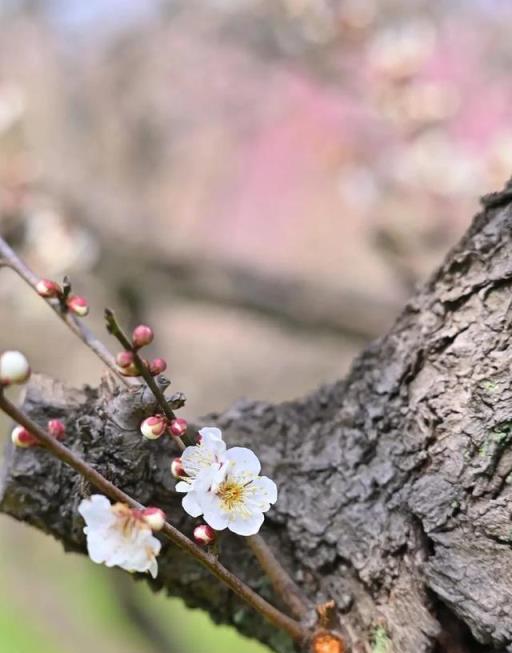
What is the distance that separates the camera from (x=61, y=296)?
2.41 feet

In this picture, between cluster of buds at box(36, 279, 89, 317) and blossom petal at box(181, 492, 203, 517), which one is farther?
cluster of buds at box(36, 279, 89, 317)

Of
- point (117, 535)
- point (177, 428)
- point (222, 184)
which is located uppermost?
point (222, 184)

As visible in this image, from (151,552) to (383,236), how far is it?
6.74 feet

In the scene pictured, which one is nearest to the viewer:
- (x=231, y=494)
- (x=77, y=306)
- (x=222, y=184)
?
(x=231, y=494)

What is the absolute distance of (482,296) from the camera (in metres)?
0.76

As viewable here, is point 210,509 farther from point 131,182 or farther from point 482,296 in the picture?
point 131,182

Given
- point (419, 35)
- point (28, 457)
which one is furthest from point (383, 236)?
point (28, 457)

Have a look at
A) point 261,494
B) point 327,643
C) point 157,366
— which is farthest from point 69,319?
point 327,643

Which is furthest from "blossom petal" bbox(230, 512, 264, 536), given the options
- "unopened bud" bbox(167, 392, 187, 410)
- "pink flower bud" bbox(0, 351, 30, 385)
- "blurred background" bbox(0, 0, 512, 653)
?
"blurred background" bbox(0, 0, 512, 653)

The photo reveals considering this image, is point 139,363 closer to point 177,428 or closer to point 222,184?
point 177,428

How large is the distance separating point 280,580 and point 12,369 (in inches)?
16.4

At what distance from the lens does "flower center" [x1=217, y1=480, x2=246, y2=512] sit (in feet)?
2.04

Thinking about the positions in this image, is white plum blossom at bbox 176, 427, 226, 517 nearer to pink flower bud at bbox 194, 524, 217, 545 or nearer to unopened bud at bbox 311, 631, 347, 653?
pink flower bud at bbox 194, 524, 217, 545

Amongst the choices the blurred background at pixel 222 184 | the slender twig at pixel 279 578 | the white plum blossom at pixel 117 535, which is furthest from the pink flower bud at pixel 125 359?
the blurred background at pixel 222 184
